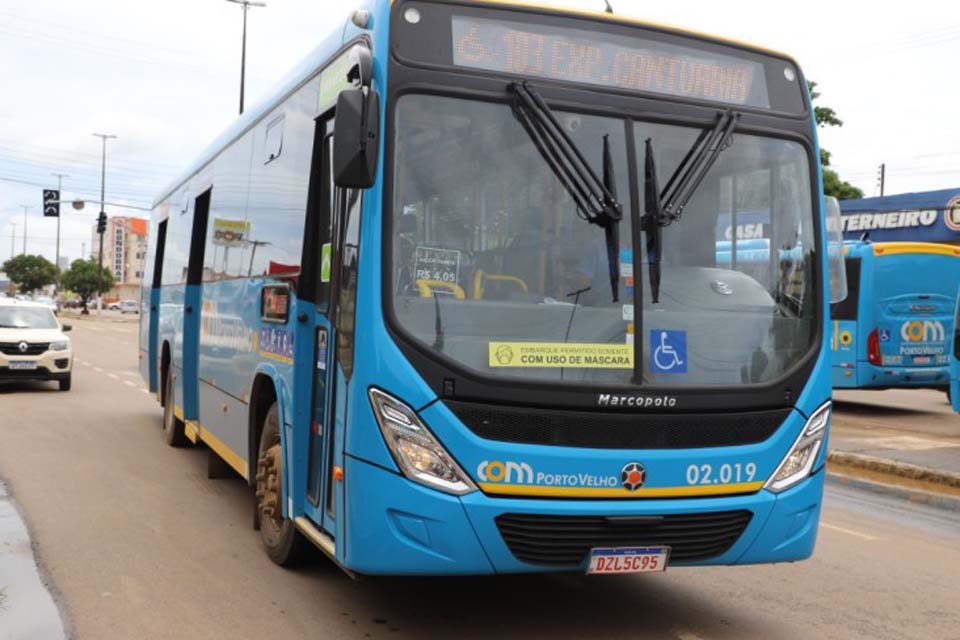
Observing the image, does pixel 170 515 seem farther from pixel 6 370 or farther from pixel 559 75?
pixel 6 370

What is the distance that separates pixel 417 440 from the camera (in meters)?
4.73

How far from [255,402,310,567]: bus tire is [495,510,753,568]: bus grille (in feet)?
6.52

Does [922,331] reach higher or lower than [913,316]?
lower

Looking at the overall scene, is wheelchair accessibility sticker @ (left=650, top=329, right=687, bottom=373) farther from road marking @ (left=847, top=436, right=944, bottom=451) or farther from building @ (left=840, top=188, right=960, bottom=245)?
building @ (left=840, top=188, right=960, bottom=245)

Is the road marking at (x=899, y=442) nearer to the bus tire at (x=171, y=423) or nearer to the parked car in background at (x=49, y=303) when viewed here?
the bus tire at (x=171, y=423)

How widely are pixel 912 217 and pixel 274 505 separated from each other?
35642 millimetres

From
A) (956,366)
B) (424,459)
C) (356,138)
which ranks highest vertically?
(356,138)

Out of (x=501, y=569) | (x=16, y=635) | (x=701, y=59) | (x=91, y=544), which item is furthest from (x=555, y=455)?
(x=91, y=544)

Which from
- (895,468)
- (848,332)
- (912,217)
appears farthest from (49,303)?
(895,468)

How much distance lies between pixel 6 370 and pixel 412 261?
15087 mm

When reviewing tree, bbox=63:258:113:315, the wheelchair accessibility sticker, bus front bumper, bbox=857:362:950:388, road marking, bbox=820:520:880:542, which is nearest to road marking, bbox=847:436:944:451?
bus front bumper, bbox=857:362:950:388

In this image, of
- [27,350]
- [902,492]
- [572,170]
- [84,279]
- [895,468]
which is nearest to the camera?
[572,170]

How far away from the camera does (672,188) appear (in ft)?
17.0

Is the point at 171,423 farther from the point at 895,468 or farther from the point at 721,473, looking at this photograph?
the point at 721,473
